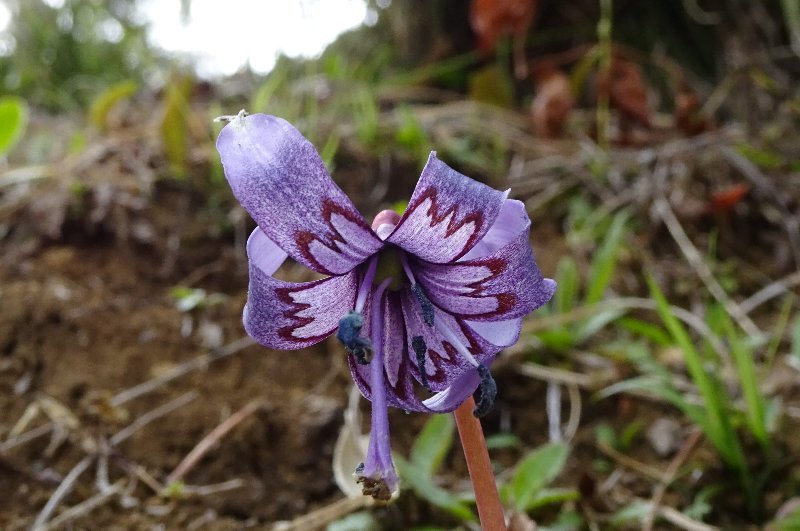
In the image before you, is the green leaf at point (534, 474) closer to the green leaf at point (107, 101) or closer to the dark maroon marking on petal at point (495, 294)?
the dark maroon marking on petal at point (495, 294)

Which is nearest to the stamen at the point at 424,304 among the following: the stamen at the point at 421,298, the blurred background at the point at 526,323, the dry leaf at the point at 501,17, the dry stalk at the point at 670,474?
the stamen at the point at 421,298

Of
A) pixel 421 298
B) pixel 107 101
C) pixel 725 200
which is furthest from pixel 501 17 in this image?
pixel 421 298

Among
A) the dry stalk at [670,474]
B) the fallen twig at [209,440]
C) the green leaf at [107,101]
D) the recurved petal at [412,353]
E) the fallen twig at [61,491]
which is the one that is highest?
the green leaf at [107,101]

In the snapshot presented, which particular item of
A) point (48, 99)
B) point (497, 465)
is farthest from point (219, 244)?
point (48, 99)

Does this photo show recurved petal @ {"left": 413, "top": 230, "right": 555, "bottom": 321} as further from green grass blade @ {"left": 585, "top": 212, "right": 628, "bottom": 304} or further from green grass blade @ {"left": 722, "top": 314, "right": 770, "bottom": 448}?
green grass blade @ {"left": 585, "top": 212, "right": 628, "bottom": 304}

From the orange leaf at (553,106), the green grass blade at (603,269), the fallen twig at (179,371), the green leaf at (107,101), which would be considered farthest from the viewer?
the orange leaf at (553,106)

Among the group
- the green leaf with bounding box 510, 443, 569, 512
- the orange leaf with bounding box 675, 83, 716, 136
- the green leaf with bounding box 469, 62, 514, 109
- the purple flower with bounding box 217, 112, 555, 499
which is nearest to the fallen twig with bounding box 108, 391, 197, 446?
the green leaf with bounding box 510, 443, 569, 512

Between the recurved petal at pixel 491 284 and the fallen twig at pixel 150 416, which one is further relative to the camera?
the fallen twig at pixel 150 416

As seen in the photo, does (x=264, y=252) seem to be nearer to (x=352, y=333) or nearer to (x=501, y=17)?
(x=352, y=333)
